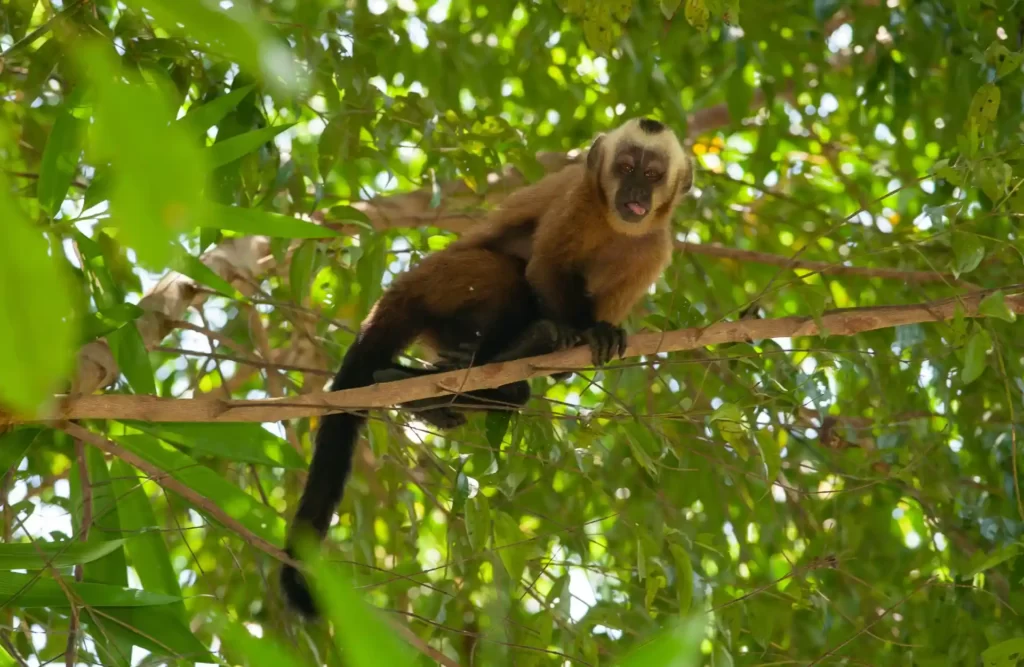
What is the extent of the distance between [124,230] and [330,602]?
0.24 metres

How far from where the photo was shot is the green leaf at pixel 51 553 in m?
2.24

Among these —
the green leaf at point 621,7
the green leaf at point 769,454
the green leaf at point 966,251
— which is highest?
the green leaf at point 621,7

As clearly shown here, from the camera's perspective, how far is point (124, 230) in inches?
20.3

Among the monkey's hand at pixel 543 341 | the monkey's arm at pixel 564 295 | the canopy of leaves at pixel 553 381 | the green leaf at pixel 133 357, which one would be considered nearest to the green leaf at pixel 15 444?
the canopy of leaves at pixel 553 381

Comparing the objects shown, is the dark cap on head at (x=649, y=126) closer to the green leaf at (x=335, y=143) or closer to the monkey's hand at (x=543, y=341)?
the monkey's hand at (x=543, y=341)

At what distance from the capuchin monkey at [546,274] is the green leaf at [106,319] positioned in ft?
2.49

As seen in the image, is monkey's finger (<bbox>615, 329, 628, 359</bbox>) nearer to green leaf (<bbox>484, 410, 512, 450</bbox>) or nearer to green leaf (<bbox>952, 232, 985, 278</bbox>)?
green leaf (<bbox>484, 410, 512, 450</bbox>)

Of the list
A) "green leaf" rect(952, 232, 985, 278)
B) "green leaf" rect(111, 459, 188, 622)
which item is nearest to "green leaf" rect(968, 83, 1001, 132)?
"green leaf" rect(952, 232, 985, 278)

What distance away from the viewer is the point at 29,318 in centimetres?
55

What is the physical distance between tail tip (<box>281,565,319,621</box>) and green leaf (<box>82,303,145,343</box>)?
781 millimetres

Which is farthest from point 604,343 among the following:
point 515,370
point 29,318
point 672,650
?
point 29,318

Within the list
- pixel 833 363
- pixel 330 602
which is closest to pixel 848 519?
pixel 833 363

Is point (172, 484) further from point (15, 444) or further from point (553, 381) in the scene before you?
point (553, 381)

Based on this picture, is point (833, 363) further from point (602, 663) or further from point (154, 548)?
point (154, 548)
